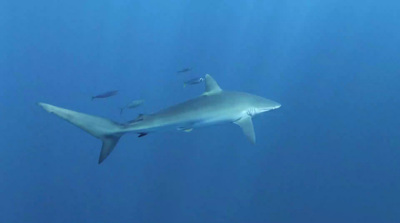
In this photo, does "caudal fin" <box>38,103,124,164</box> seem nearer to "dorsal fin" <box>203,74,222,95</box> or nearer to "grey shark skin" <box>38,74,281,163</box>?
"grey shark skin" <box>38,74,281,163</box>

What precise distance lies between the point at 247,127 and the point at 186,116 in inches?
43.9

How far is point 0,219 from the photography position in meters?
9.45

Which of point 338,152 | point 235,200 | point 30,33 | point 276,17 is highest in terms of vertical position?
point 276,17

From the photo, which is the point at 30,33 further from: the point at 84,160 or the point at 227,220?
the point at 227,220

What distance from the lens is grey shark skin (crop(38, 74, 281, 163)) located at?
3971 millimetres

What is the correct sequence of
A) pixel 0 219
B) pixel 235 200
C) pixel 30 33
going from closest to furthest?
pixel 0 219, pixel 235 200, pixel 30 33

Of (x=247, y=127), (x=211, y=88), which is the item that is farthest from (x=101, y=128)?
(x=247, y=127)

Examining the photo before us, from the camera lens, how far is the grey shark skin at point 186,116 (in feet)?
A: 13.0

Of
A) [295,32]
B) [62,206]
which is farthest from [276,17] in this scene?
[62,206]

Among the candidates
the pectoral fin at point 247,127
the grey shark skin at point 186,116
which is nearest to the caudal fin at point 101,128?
the grey shark skin at point 186,116

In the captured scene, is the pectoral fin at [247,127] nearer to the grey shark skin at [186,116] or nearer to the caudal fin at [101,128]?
the grey shark skin at [186,116]

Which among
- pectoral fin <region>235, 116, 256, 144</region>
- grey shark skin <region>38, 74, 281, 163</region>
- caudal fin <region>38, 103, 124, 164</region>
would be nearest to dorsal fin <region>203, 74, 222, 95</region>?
grey shark skin <region>38, 74, 281, 163</region>

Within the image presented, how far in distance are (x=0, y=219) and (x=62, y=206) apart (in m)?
1.43

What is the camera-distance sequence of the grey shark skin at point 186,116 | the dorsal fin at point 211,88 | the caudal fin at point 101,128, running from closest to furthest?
the caudal fin at point 101,128 → the grey shark skin at point 186,116 → the dorsal fin at point 211,88
